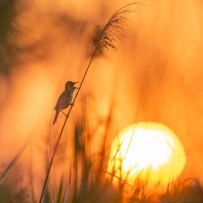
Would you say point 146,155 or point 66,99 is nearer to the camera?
point 146,155

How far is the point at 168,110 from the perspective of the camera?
175 centimetres

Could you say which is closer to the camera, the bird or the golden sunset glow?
the golden sunset glow

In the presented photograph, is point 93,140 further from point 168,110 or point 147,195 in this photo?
point 168,110

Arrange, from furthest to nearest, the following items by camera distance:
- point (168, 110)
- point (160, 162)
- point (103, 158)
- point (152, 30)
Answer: point (152, 30) < point (168, 110) < point (160, 162) < point (103, 158)

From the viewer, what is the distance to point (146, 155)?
1576mm

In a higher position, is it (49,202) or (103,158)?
(103,158)

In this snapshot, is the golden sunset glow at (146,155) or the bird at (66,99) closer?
the golden sunset glow at (146,155)

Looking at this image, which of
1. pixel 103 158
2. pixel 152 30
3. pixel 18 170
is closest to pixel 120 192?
pixel 103 158

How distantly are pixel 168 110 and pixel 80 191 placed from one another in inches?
29.4

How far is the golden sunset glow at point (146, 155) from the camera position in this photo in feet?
4.59

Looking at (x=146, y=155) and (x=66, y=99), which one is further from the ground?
(x=66, y=99)

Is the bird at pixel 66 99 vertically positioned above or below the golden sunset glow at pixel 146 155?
above

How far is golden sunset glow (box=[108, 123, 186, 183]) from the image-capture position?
1399mm

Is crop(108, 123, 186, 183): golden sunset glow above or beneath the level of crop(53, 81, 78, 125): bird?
beneath
